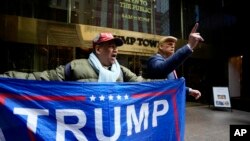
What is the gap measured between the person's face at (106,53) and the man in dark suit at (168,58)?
550 millimetres

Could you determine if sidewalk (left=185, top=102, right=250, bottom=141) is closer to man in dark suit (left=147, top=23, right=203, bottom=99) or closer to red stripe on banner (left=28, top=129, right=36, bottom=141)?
man in dark suit (left=147, top=23, right=203, bottom=99)

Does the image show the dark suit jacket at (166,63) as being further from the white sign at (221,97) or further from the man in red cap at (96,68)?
the white sign at (221,97)

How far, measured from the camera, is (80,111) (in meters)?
2.65

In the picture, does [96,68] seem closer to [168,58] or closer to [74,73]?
[74,73]

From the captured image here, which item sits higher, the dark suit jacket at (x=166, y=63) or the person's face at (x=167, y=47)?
the person's face at (x=167, y=47)

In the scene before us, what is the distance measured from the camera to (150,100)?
10.2 ft

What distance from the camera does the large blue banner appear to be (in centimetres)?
246

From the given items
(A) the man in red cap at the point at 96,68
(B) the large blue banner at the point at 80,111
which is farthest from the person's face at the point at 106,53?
(B) the large blue banner at the point at 80,111

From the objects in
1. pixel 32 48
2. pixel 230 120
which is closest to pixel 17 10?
pixel 32 48

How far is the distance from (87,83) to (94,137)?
0.47 meters

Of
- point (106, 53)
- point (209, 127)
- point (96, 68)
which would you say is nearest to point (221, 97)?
point (209, 127)

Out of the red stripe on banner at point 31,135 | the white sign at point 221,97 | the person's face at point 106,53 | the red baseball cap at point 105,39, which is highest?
the red baseball cap at point 105,39

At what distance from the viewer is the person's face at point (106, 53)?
3.12m

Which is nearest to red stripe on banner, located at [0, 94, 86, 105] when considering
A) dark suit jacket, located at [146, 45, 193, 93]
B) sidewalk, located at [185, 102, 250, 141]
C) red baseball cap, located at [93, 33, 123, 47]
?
red baseball cap, located at [93, 33, 123, 47]
